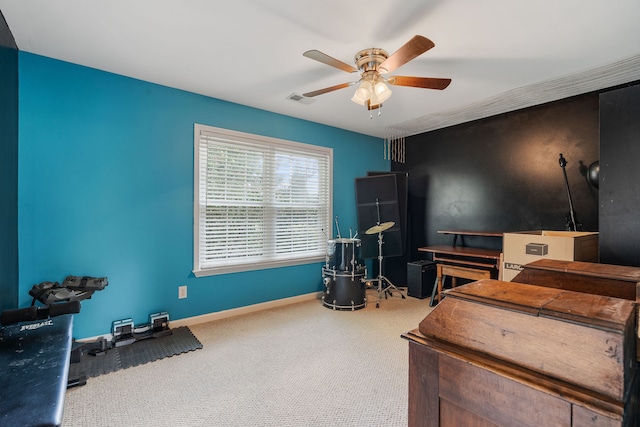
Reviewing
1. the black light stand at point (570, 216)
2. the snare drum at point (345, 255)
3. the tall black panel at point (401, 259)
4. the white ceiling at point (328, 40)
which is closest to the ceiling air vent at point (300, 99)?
the white ceiling at point (328, 40)

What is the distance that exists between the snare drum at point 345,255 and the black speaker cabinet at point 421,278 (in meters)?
0.88

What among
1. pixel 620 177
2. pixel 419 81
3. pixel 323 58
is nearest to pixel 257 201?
pixel 323 58

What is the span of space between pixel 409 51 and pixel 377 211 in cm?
237

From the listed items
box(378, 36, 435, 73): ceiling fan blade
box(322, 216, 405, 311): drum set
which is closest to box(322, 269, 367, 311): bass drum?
box(322, 216, 405, 311): drum set

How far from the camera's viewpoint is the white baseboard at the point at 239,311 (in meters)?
2.93

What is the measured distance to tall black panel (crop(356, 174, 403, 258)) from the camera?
3893 mm

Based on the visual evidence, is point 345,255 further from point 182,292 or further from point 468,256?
point 182,292

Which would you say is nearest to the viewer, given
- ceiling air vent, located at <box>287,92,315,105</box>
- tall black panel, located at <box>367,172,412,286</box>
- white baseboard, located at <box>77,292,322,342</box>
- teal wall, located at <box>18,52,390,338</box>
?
teal wall, located at <box>18,52,390,338</box>

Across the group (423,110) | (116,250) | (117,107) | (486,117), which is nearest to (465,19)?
(423,110)

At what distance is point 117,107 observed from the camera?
8.45ft

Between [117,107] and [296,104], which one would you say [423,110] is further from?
[117,107]

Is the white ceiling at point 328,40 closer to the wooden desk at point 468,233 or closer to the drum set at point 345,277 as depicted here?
the wooden desk at point 468,233

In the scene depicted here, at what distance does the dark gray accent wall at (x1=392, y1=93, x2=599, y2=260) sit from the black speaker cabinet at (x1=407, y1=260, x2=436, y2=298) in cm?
47

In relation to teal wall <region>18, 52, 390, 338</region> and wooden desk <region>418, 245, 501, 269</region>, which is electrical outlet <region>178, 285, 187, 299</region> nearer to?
teal wall <region>18, 52, 390, 338</region>
